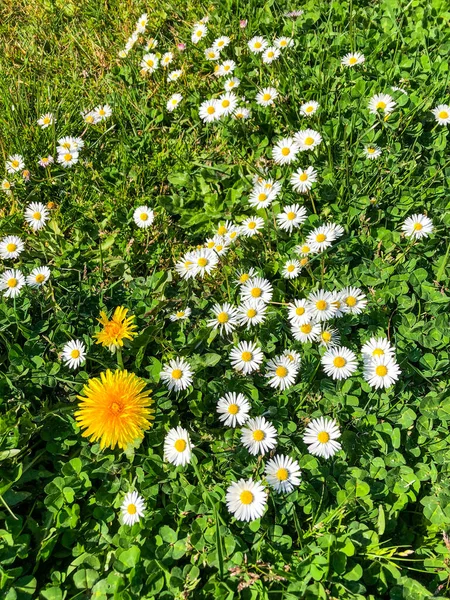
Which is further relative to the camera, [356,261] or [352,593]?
[356,261]

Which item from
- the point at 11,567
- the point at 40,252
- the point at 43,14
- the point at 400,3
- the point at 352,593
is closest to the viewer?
the point at 352,593

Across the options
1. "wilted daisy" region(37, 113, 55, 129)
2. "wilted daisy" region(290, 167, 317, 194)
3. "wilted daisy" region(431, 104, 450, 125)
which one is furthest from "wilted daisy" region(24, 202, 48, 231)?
"wilted daisy" region(431, 104, 450, 125)

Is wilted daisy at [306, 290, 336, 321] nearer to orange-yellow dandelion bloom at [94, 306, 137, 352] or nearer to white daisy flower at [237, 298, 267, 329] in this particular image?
white daisy flower at [237, 298, 267, 329]

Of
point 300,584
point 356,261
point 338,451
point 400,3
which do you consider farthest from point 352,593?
point 400,3

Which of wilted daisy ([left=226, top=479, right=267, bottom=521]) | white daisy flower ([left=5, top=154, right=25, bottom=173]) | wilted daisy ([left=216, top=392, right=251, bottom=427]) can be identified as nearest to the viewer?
wilted daisy ([left=226, top=479, right=267, bottom=521])

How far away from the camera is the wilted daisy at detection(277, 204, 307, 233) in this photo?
2.59 m

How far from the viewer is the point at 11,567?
2016mm

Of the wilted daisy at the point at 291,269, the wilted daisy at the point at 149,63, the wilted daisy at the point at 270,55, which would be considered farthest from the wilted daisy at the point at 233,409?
the wilted daisy at the point at 149,63

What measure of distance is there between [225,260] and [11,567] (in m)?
1.56

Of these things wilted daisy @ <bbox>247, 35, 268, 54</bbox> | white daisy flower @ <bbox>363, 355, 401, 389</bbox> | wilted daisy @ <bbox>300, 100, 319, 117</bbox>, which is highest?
wilted daisy @ <bbox>247, 35, 268, 54</bbox>

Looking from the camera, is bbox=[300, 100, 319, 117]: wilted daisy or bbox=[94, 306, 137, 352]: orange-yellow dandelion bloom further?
bbox=[300, 100, 319, 117]: wilted daisy

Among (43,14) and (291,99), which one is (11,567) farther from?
(43,14)

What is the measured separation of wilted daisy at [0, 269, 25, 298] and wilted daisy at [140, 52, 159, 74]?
1652mm

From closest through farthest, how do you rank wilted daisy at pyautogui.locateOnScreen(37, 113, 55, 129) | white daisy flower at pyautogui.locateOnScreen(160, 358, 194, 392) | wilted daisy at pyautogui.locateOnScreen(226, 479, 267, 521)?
wilted daisy at pyautogui.locateOnScreen(226, 479, 267, 521)
white daisy flower at pyautogui.locateOnScreen(160, 358, 194, 392)
wilted daisy at pyautogui.locateOnScreen(37, 113, 55, 129)
